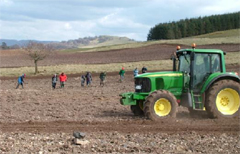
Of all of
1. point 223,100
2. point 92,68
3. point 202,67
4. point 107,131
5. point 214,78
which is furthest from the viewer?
point 92,68

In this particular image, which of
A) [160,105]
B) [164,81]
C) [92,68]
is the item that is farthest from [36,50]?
[160,105]

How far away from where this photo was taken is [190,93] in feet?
37.1

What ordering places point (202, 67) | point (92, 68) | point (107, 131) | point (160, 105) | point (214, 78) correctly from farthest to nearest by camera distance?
point (92, 68), point (202, 67), point (214, 78), point (160, 105), point (107, 131)

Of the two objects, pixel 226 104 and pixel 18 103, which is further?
pixel 18 103

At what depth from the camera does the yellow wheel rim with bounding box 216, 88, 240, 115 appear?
446 inches

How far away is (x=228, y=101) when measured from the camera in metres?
11.5

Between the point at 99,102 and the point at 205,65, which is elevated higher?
the point at 205,65

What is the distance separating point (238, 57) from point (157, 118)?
33.0m

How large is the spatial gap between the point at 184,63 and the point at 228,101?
1.87 m

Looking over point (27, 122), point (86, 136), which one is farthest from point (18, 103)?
point (86, 136)

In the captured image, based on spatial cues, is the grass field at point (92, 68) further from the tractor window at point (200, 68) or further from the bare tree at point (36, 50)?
the tractor window at point (200, 68)

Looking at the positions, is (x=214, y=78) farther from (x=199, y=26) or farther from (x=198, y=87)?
(x=199, y=26)

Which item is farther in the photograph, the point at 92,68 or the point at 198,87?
the point at 92,68

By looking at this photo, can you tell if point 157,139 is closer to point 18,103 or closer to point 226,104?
point 226,104
